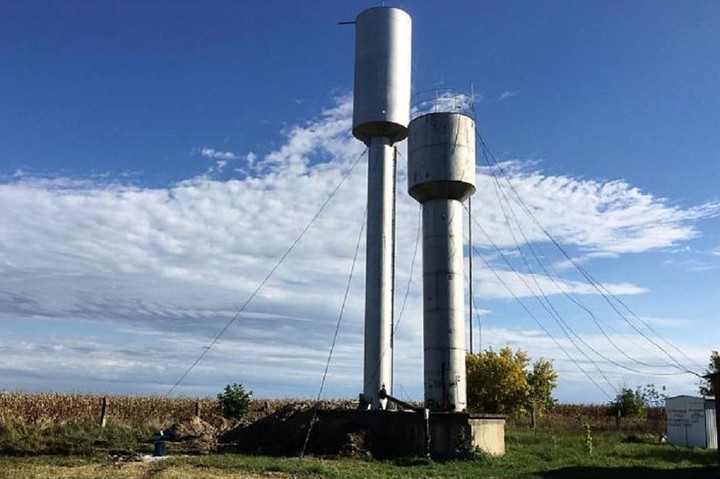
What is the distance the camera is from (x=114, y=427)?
1375 inches

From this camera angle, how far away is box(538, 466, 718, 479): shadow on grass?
2345 centimetres

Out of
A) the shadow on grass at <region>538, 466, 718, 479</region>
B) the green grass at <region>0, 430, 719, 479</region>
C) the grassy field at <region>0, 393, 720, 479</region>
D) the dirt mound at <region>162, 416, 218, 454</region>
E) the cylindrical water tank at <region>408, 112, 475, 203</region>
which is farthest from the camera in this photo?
the cylindrical water tank at <region>408, 112, 475, 203</region>

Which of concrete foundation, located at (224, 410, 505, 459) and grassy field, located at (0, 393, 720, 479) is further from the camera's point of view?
concrete foundation, located at (224, 410, 505, 459)

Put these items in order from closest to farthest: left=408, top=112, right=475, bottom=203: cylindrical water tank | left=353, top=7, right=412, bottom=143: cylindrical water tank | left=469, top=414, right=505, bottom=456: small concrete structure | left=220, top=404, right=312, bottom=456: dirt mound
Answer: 1. left=469, top=414, right=505, bottom=456: small concrete structure
2. left=220, top=404, right=312, bottom=456: dirt mound
3. left=408, top=112, right=475, bottom=203: cylindrical water tank
4. left=353, top=7, right=412, bottom=143: cylindrical water tank

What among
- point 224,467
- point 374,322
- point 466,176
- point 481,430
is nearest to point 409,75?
point 466,176

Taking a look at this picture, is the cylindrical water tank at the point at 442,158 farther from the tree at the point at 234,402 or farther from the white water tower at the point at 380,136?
the tree at the point at 234,402

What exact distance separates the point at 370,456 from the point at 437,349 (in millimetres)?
5521

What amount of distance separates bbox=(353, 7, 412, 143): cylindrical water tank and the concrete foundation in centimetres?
1202

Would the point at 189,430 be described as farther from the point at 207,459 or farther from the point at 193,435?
the point at 207,459

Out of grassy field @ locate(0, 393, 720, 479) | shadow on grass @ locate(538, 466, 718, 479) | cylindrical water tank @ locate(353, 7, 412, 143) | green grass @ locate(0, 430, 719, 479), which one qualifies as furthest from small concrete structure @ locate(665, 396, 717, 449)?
cylindrical water tank @ locate(353, 7, 412, 143)

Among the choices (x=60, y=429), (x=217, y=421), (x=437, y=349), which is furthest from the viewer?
(x=217, y=421)

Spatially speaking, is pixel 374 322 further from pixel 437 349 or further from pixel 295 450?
pixel 295 450

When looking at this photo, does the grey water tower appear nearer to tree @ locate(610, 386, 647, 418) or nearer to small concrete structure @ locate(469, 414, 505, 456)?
small concrete structure @ locate(469, 414, 505, 456)

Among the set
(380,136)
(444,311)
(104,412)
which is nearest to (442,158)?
(380,136)
